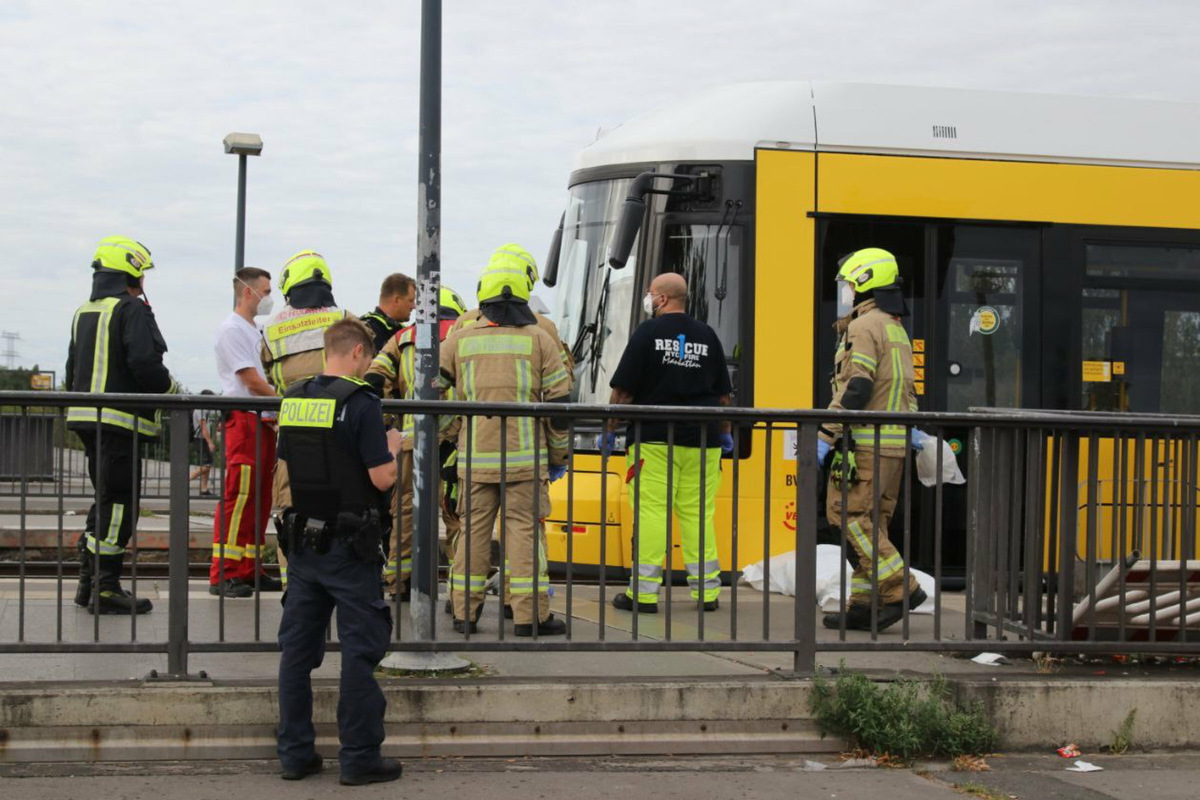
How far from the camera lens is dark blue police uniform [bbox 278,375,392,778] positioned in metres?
4.98

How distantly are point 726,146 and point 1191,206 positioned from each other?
332 cm

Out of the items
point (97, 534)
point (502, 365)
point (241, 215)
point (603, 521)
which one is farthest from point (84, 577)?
point (241, 215)

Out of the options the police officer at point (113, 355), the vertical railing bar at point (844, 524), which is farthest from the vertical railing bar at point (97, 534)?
the vertical railing bar at point (844, 524)

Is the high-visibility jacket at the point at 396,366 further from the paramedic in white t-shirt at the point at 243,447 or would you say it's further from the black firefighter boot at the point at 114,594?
the black firefighter boot at the point at 114,594

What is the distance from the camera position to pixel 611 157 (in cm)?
951

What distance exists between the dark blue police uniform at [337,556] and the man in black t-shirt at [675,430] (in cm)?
187

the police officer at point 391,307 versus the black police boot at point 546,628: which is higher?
the police officer at point 391,307

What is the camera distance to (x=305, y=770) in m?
5.07

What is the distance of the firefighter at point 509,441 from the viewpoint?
600cm

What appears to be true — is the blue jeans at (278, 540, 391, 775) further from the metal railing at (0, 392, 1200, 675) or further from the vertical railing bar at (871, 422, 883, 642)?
the vertical railing bar at (871, 422, 883, 642)

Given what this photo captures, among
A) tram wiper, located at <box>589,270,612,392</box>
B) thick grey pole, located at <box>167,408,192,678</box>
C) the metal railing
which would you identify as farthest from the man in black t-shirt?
thick grey pole, located at <box>167,408,192,678</box>

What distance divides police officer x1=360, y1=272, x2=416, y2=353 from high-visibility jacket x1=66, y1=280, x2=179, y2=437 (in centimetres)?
131

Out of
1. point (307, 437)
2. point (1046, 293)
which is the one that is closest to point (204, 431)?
point (307, 437)

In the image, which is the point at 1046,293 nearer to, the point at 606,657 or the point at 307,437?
the point at 606,657
